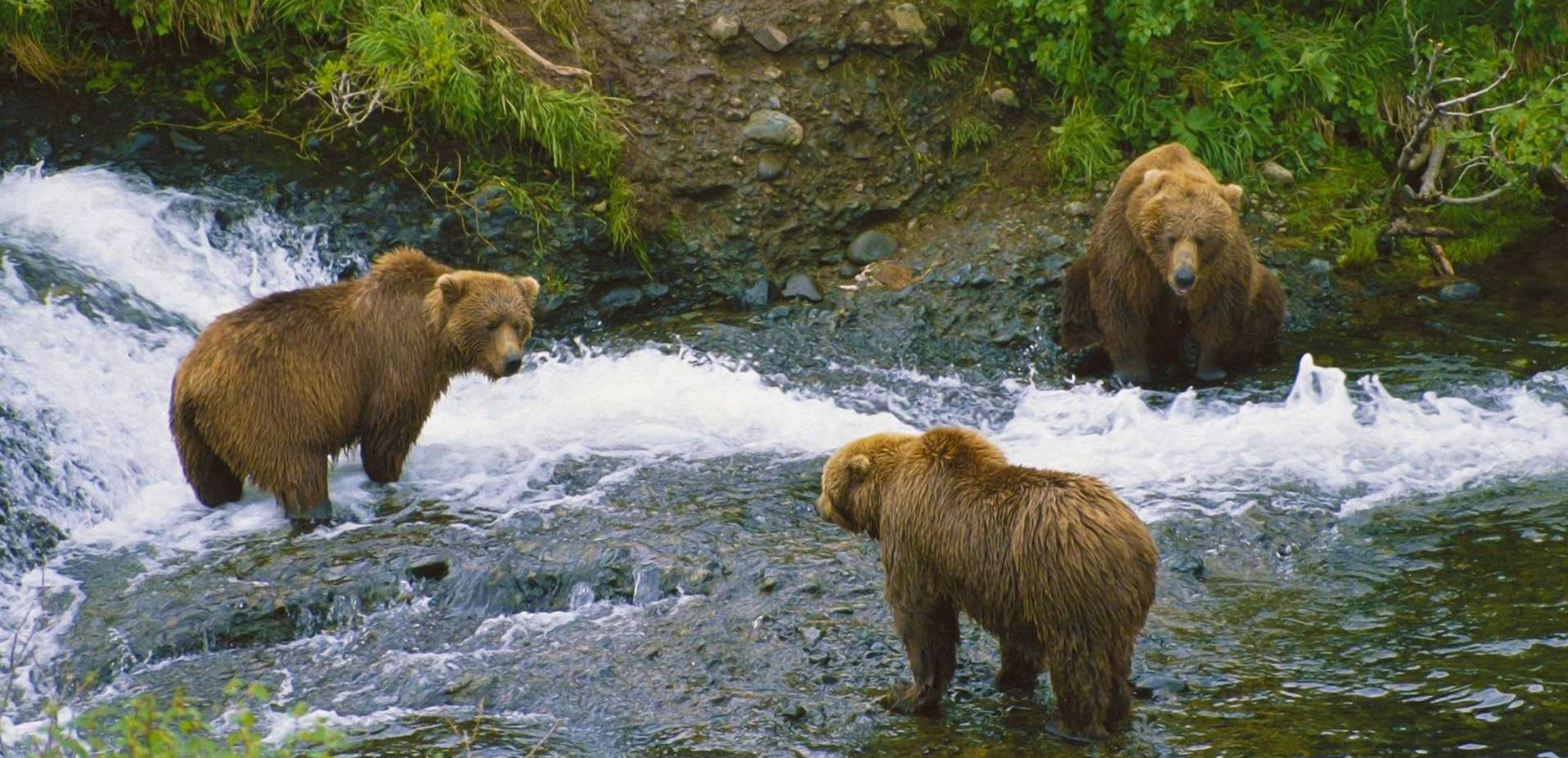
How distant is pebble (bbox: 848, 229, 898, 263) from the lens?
11414 mm

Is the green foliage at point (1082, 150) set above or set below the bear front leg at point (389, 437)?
above

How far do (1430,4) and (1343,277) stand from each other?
241cm

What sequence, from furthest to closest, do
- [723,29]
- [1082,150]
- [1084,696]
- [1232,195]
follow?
[723,29], [1082,150], [1232,195], [1084,696]

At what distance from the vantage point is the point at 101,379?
9133 mm

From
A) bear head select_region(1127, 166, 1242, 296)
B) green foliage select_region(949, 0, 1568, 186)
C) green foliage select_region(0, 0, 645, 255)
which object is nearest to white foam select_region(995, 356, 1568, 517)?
bear head select_region(1127, 166, 1242, 296)

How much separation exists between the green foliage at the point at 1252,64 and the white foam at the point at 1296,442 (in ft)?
8.70

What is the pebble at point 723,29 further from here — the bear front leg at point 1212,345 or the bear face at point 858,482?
the bear face at point 858,482

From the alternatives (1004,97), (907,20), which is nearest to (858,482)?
(1004,97)

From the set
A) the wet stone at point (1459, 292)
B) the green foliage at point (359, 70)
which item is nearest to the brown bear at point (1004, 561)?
the green foliage at point (359, 70)

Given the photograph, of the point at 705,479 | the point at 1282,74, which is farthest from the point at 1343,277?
the point at 705,479

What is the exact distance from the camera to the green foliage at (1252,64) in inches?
468

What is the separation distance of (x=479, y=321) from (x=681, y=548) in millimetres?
1618

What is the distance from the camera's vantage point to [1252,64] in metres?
12.0

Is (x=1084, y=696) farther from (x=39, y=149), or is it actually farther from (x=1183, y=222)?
(x=39, y=149)
